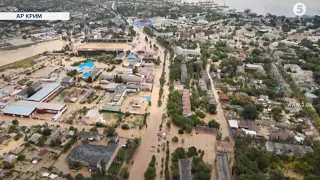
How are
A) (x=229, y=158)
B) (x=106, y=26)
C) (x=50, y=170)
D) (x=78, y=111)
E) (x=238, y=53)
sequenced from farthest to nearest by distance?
(x=106, y=26) < (x=238, y=53) < (x=78, y=111) < (x=229, y=158) < (x=50, y=170)

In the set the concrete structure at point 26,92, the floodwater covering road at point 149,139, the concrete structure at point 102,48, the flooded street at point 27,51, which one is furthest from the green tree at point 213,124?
the flooded street at point 27,51

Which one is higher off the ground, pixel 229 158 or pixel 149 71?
pixel 149 71

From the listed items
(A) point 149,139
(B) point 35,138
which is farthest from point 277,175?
(B) point 35,138

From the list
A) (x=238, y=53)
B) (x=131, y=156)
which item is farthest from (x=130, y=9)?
(x=131, y=156)

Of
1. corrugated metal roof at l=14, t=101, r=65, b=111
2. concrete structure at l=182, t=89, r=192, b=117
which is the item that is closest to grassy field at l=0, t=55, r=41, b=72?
corrugated metal roof at l=14, t=101, r=65, b=111

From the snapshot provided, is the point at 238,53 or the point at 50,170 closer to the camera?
the point at 50,170

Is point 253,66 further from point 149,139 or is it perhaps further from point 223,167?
point 223,167

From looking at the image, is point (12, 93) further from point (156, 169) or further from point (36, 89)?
point (156, 169)
